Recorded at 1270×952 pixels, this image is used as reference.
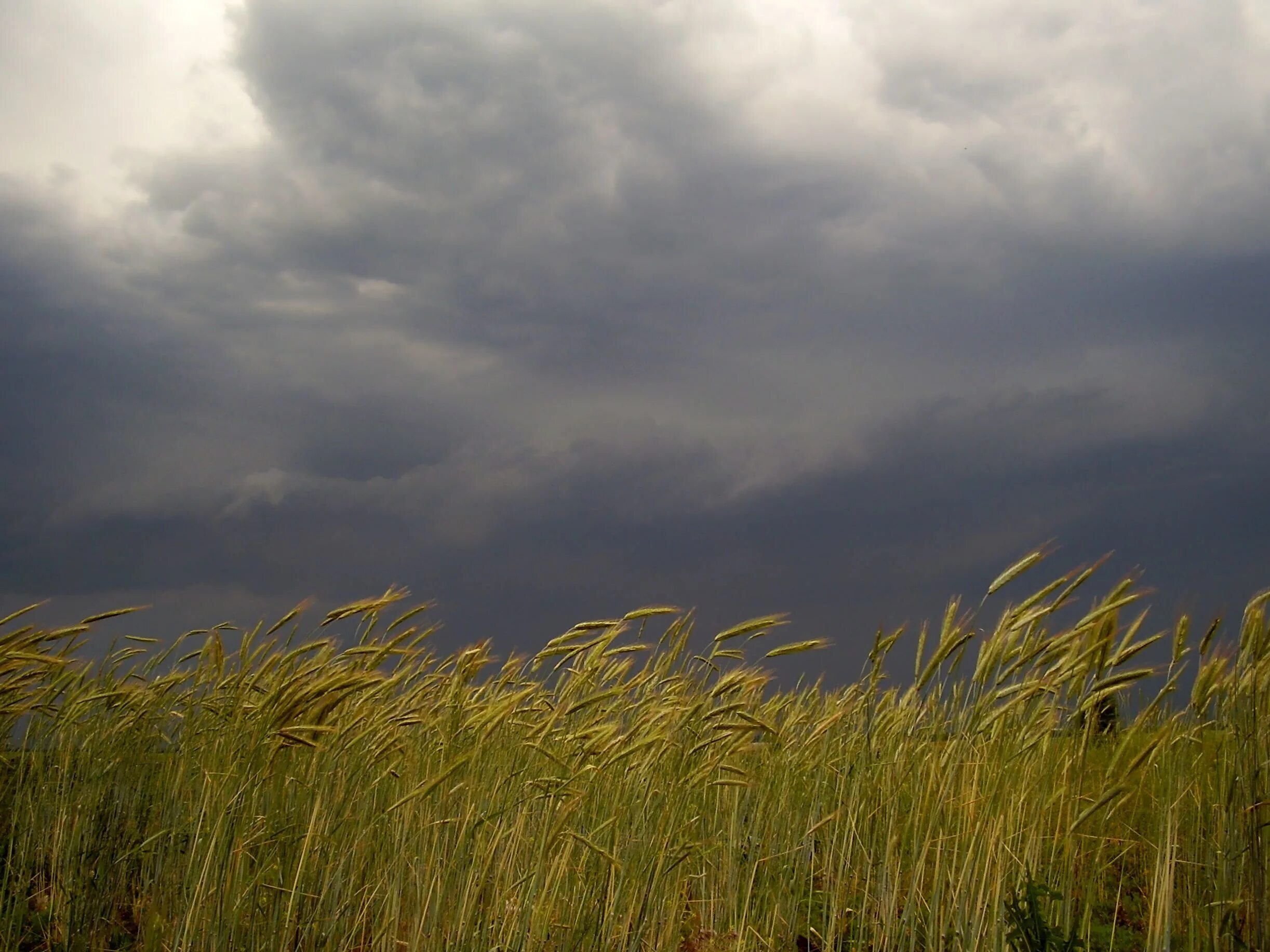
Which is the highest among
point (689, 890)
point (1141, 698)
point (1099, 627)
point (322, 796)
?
point (1099, 627)

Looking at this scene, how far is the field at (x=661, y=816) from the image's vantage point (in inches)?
135

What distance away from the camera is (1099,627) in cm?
367

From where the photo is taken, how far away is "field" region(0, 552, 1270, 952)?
342 centimetres

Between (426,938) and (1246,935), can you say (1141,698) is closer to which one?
(1246,935)

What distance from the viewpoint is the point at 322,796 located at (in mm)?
3676

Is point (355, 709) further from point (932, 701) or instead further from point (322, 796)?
point (932, 701)

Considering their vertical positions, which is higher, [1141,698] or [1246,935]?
[1141,698]

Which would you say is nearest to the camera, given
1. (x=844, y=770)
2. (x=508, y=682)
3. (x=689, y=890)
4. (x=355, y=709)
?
(x=844, y=770)

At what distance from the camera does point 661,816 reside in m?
3.68

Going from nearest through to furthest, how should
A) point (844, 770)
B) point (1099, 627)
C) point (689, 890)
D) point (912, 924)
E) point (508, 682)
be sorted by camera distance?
1. point (912, 924)
2. point (1099, 627)
3. point (844, 770)
4. point (689, 890)
5. point (508, 682)

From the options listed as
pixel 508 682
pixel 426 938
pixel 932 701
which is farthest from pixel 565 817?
pixel 508 682

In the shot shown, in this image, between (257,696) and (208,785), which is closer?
(208,785)

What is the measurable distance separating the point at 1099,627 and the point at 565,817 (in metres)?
2.14

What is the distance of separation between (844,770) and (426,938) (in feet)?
5.87
